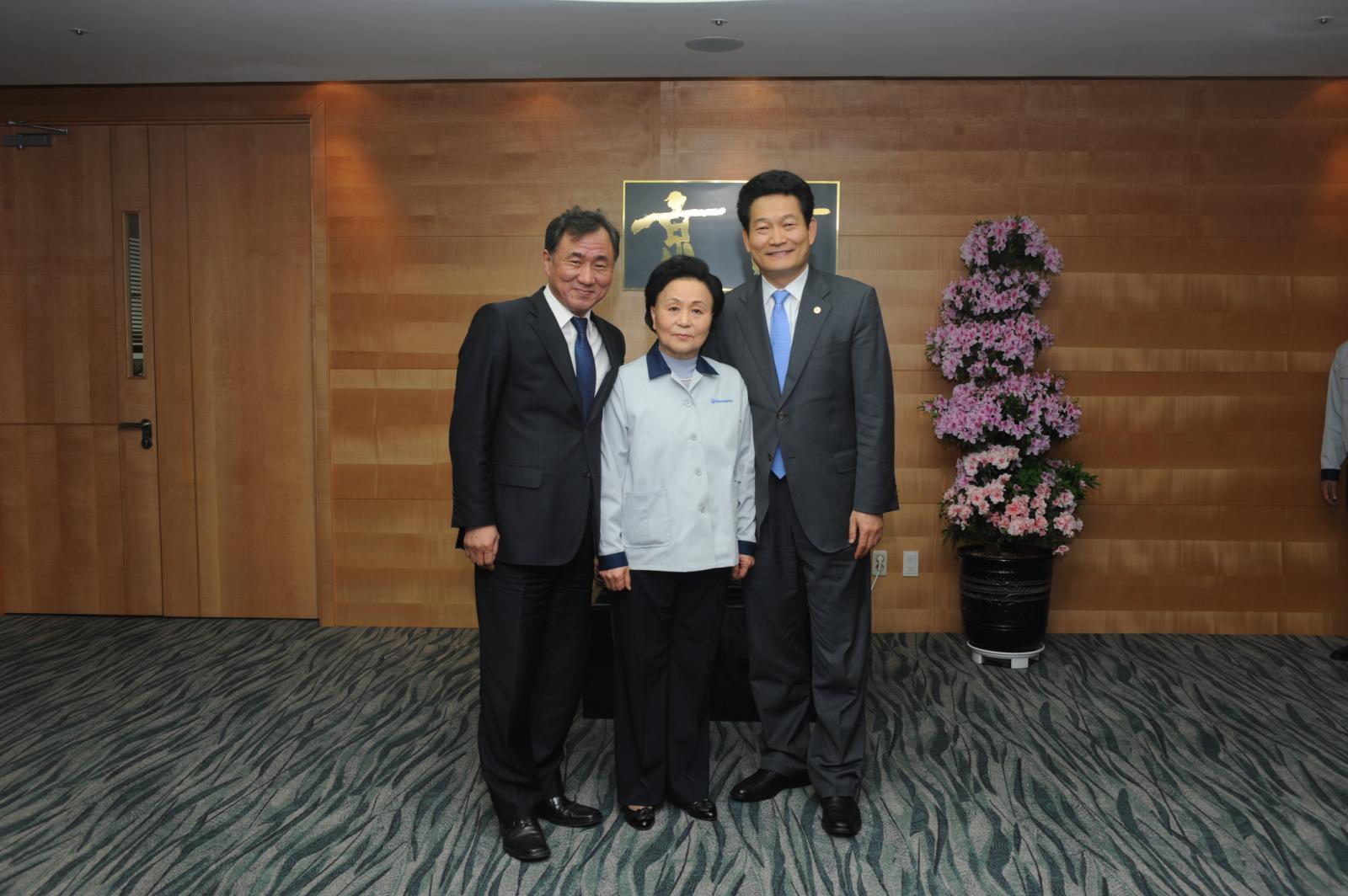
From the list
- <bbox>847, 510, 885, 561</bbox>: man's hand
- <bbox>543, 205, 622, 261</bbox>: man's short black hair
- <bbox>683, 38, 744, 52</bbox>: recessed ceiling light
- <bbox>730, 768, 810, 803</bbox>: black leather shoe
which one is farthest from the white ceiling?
<bbox>730, 768, 810, 803</bbox>: black leather shoe

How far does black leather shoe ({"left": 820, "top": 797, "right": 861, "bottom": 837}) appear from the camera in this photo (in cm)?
268

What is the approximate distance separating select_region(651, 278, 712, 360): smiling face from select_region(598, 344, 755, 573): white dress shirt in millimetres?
70

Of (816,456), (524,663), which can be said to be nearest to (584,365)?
(816,456)

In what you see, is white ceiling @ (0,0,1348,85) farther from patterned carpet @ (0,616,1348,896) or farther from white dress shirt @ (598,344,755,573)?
patterned carpet @ (0,616,1348,896)

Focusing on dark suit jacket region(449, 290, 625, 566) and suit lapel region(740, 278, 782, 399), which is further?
suit lapel region(740, 278, 782, 399)

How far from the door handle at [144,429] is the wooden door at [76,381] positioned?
24mm

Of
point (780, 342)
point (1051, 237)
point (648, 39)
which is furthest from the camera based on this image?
point (1051, 237)

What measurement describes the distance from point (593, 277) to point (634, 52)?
2.19 metres

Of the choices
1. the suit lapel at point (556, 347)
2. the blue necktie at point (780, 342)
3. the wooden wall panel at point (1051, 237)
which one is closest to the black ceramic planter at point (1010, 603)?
the wooden wall panel at point (1051, 237)

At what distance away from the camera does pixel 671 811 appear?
2793mm

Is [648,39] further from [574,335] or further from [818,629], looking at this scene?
[818,629]

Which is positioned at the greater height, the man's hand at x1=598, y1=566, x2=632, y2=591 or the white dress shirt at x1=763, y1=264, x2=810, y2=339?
the white dress shirt at x1=763, y1=264, x2=810, y2=339

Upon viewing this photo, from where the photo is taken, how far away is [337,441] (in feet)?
16.1

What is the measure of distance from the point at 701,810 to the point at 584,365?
1.30m
